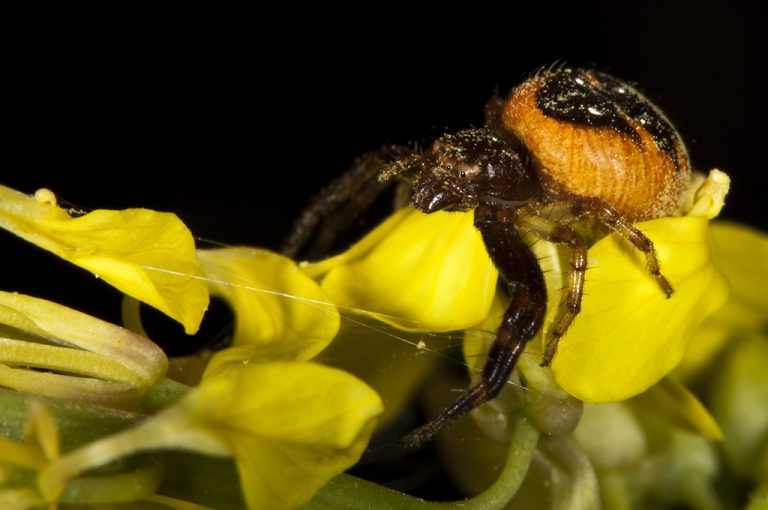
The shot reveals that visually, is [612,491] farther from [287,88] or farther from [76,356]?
[287,88]

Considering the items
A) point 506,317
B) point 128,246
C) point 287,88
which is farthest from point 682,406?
point 287,88

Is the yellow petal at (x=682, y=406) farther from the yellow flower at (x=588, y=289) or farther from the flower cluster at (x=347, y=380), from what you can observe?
the yellow flower at (x=588, y=289)

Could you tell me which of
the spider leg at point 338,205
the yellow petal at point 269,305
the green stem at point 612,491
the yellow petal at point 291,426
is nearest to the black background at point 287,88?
the spider leg at point 338,205

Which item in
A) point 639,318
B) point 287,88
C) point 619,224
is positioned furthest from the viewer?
point 287,88

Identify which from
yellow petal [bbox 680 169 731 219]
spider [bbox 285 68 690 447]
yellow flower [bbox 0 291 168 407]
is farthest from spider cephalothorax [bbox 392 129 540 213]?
yellow flower [bbox 0 291 168 407]

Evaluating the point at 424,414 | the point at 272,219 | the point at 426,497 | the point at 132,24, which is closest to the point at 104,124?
the point at 132,24

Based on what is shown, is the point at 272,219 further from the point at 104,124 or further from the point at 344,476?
the point at 344,476

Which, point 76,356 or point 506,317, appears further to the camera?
point 506,317
